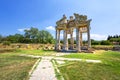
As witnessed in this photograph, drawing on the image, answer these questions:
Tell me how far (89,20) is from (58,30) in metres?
7.97

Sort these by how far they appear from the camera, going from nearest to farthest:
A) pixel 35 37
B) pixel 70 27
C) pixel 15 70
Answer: pixel 15 70, pixel 70 27, pixel 35 37

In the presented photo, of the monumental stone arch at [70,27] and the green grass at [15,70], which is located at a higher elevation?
the monumental stone arch at [70,27]

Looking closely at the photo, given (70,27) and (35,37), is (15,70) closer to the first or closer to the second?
(70,27)

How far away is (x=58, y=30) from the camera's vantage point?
3091 cm

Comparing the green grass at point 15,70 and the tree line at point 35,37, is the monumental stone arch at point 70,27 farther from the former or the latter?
the tree line at point 35,37


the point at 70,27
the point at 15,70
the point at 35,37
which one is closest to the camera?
the point at 15,70

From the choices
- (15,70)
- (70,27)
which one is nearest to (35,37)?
(70,27)

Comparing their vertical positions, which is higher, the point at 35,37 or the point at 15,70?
the point at 35,37

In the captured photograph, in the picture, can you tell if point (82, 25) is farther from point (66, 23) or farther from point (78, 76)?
point (78, 76)

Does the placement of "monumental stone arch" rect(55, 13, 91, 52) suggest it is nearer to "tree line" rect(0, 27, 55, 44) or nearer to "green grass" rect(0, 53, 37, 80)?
"green grass" rect(0, 53, 37, 80)

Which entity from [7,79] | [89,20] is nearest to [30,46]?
[89,20]

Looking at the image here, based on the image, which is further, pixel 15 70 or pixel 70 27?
pixel 70 27

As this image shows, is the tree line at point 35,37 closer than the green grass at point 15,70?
No

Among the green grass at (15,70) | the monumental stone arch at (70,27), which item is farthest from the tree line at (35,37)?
the green grass at (15,70)
